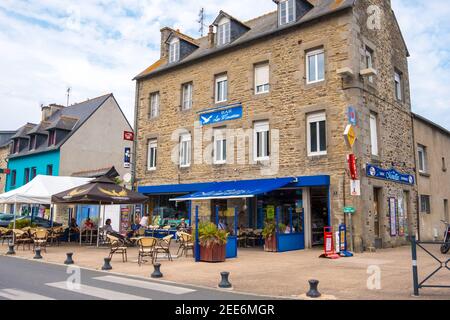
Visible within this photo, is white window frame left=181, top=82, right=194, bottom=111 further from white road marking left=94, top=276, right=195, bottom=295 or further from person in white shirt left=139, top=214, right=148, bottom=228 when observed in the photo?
white road marking left=94, top=276, right=195, bottom=295

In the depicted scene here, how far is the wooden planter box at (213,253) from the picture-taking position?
10.5m

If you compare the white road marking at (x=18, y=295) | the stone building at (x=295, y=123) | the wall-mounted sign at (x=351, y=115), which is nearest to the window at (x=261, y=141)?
the stone building at (x=295, y=123)

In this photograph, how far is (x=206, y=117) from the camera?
17.3 meters

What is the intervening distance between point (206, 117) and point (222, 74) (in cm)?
191

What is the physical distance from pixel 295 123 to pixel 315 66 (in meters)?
2.11

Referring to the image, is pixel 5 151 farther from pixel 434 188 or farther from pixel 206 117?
pixel 434 188

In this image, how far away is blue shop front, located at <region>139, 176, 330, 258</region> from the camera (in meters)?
13.4

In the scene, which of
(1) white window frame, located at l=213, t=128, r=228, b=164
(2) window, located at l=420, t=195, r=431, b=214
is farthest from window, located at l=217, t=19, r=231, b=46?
(2) window, located at l=420, t=195, r=431, b=214

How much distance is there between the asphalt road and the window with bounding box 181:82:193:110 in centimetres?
1074

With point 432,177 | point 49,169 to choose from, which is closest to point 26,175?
point 49,169

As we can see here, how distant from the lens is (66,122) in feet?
90.8

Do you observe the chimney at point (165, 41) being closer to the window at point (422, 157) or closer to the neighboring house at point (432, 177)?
the neighboring house at point (432, 177)
